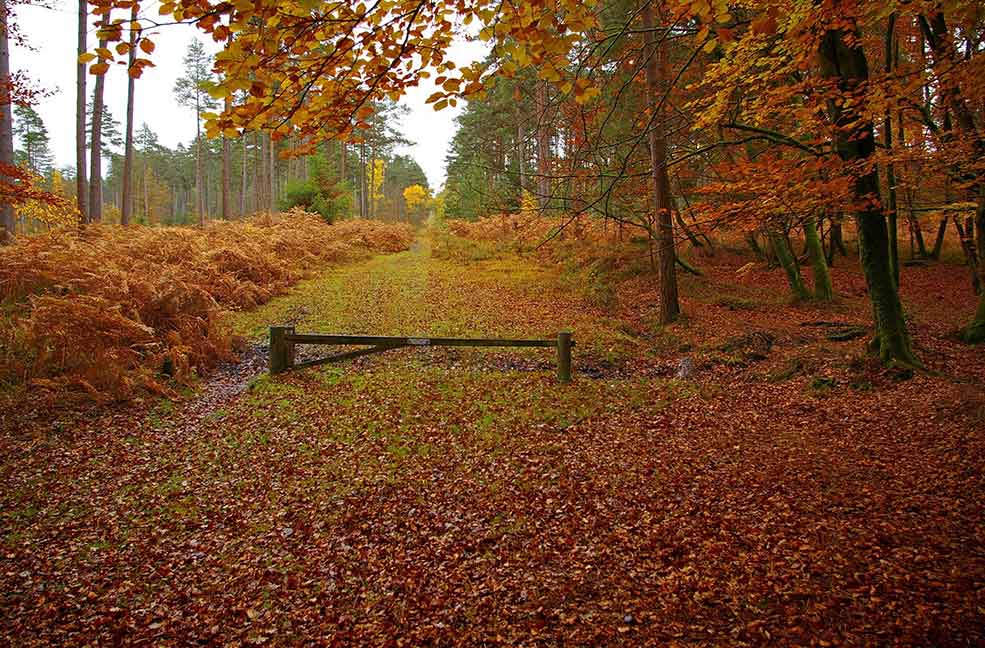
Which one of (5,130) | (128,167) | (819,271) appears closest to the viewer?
(5,130)

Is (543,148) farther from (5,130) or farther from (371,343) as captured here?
(5,130)

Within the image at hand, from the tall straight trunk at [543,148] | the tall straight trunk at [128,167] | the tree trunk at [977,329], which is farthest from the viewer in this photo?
the tall straight trunk at [128,167]

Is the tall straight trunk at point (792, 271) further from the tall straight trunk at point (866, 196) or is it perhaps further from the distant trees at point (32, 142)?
the distant trees at point (32, 142)

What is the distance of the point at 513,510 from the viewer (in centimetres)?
450

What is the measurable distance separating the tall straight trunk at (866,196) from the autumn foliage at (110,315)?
32.3ft

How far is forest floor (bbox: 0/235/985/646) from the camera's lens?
316cm

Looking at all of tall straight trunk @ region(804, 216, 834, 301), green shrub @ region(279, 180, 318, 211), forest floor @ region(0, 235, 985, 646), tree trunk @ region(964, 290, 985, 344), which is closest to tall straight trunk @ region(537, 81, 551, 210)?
forest floor @ region(0, 235, 985, 646)

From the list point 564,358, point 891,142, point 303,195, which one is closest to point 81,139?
point 303,195

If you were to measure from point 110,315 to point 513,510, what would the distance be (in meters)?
6.57

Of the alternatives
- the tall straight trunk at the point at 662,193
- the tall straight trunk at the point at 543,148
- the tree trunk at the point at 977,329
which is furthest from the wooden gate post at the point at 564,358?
the tree trunk at the point at 977,329

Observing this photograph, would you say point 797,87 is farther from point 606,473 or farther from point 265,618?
point 265,618

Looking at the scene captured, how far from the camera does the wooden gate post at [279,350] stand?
814 centimetres

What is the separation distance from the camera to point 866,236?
7.20m

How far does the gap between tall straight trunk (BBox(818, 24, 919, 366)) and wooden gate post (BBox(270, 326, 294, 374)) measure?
840 centimetres
